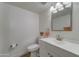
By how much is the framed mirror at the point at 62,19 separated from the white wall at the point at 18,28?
3.35ft

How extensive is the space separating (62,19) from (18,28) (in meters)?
1.47

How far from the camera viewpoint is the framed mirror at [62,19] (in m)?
1.49

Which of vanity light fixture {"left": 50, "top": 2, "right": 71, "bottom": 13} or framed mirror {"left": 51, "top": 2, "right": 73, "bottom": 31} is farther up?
vanity light fixture {"left": 50, "top": 2, "right": 71, "bottom": 13}

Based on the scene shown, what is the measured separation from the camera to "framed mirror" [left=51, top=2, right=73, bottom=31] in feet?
4.89

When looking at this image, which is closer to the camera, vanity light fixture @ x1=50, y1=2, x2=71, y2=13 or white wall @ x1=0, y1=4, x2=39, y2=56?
vanity light fixture @ x1=50, y1=2, x2=71, y2=13

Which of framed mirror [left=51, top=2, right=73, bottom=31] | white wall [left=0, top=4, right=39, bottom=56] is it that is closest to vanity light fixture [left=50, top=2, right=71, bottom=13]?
framed mirror [left=51, top=2, right=73, bottom=31]

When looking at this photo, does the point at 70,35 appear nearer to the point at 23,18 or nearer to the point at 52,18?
the point at 52,18

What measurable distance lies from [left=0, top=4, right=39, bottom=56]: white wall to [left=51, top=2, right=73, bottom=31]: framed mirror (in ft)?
3.35

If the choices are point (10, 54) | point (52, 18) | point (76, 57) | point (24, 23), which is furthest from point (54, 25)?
point (10, 54)

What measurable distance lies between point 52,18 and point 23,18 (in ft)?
3.54

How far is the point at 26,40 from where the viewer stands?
265cm

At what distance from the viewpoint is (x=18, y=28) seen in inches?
91.3

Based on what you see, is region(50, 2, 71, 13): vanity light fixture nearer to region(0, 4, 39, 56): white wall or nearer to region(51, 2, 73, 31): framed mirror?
region(51, 2, 73, 31): framed mirror

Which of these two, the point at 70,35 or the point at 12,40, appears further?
the point at 12,40
